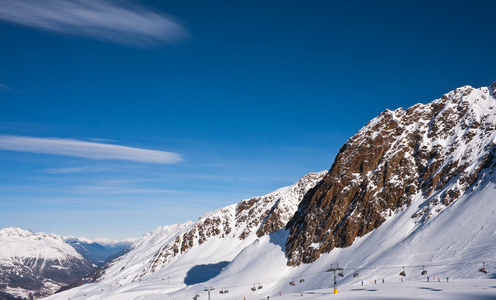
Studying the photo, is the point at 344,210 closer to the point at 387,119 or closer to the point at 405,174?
the point at 405,174

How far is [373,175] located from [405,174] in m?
10.8

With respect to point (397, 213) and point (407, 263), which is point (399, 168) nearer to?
point (397, 213)

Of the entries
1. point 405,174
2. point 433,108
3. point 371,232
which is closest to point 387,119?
point 433,108

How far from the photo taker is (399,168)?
145 metres

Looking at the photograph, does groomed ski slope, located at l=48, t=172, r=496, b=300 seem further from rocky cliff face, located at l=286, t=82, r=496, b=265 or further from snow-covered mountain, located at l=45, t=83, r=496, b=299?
rocky cliff face, located at l=286, t=82, r=496, b=265

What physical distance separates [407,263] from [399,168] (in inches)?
1917

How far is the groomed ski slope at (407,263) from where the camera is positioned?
70.6 metres

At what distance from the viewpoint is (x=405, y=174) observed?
143 meters

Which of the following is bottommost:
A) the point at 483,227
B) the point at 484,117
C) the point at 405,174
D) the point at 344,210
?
the point at 483,227

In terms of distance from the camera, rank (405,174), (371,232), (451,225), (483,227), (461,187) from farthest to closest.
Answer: (405,174)
(371,232)
(461,187)
(451,225)
(483,227)

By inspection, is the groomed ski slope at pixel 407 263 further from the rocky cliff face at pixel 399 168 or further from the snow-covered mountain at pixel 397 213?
the rocky cliff face at pixel 399 168

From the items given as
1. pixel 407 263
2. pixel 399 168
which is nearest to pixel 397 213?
pixel 399 168

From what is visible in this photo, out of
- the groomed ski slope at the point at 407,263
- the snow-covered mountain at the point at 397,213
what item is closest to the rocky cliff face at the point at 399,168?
the snow-covered mountain at the point at 397,213

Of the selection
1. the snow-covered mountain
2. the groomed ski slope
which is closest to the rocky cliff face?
the snow-covered mountain
